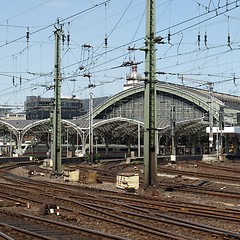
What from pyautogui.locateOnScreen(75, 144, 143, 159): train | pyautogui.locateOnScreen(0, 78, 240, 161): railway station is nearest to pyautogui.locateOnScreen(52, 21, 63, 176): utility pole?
pyautogui.locateOnScreen(0, 78, 240, 161): railway station

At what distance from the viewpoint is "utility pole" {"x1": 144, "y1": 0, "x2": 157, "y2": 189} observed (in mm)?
23188

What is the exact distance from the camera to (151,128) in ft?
76.0

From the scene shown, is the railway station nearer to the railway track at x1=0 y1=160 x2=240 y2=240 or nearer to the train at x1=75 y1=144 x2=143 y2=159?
the train at x1=75 y1=144 x2=143 y2=159

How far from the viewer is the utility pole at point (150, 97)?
23188 millimetres

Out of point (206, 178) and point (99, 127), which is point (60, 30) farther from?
point (99, 127)

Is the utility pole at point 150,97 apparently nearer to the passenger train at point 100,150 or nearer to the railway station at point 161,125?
the railway station at point 161,125

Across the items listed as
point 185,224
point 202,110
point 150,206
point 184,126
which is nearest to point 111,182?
point 150,206

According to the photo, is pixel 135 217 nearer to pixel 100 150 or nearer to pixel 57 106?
pixel 57 106

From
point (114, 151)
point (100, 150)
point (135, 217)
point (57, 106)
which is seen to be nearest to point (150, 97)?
point (135, 217)

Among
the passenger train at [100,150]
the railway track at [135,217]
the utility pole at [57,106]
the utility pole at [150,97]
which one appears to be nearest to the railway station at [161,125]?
the passenger train at [100,150]

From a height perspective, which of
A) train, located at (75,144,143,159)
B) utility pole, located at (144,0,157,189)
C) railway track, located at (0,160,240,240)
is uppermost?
utility pole, located at (144,0,157,189)

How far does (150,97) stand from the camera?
23219 millimetres

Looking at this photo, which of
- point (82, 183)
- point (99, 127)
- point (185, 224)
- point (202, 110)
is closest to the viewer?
point (185, 224)

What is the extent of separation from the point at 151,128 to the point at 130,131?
55.7 meters
